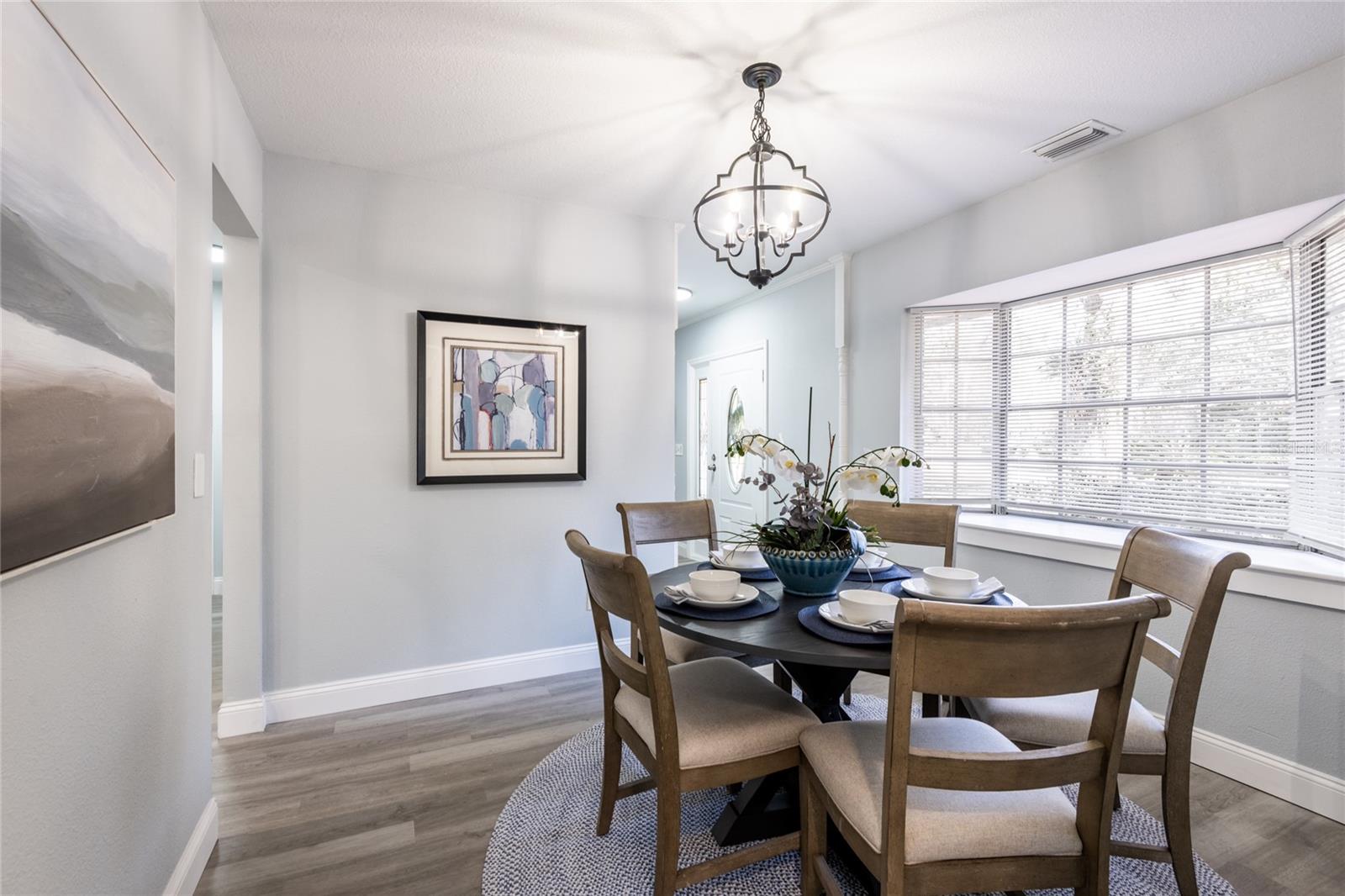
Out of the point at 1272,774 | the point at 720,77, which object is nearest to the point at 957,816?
the point at 1272,774

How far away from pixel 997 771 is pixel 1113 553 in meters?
2.05

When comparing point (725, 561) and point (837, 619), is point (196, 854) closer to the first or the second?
point (725, 561)

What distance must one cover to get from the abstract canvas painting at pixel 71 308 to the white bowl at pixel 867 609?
A: 156 cm

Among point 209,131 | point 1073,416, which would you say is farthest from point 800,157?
point 209,131

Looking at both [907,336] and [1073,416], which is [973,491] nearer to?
[1073,416]

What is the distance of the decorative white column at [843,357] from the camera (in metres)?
4.10

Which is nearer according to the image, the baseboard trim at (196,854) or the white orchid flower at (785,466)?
the baseboard trim at (196,854)

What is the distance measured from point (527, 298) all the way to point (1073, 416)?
294cm

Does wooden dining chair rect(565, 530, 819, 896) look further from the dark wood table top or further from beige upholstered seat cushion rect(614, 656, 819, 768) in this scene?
the dark wood table top

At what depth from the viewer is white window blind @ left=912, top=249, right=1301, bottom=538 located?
2.53 m

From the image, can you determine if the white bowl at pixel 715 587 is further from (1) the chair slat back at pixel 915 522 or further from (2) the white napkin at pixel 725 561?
(1) the chair slat back at pixel 915 522

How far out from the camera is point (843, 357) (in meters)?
4.11

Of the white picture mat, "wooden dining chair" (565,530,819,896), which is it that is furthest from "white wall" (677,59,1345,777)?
the white picture mat

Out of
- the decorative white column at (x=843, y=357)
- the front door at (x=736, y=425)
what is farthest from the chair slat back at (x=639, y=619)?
the front door at (x=736, y=425)
